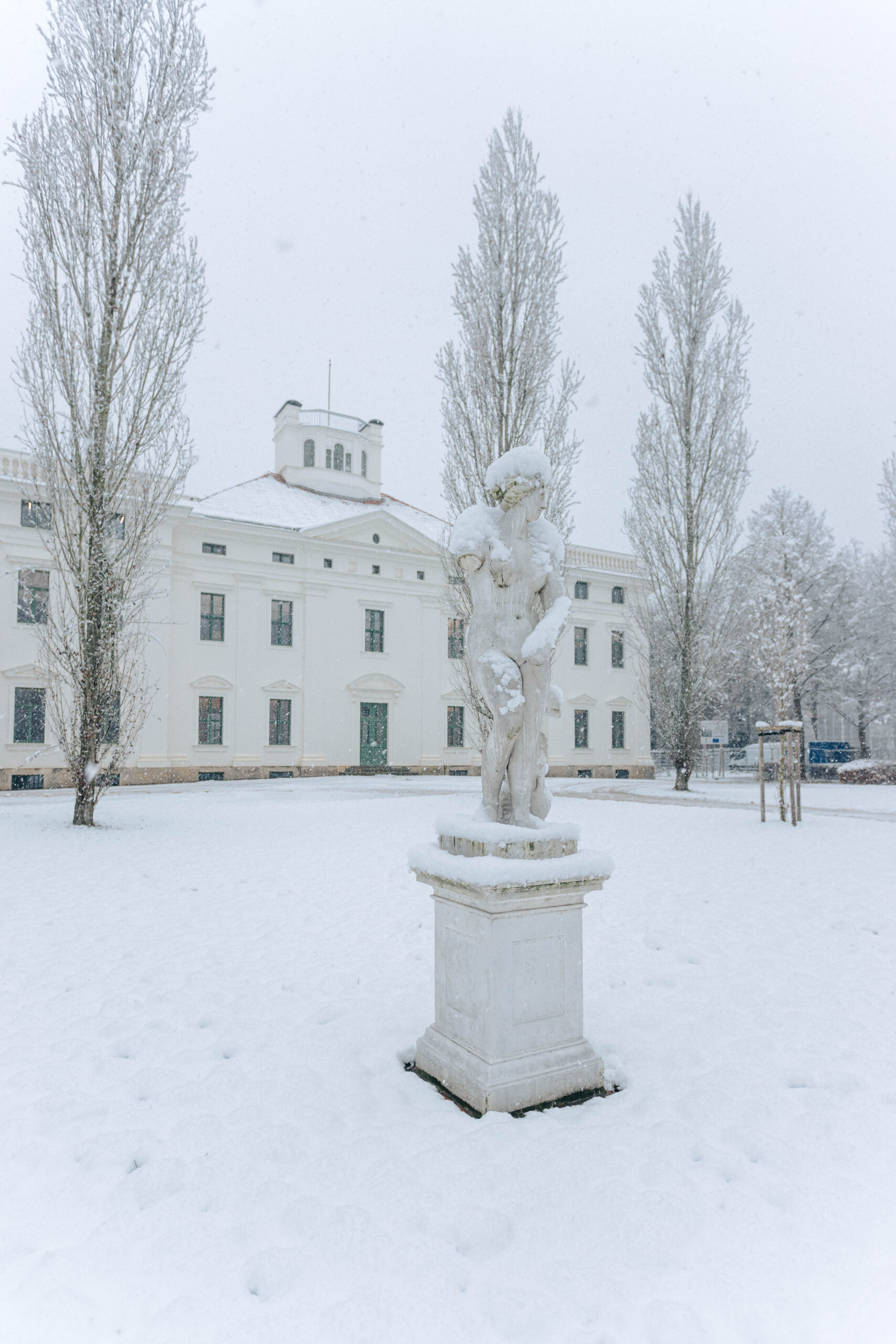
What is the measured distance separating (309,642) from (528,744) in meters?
20.4

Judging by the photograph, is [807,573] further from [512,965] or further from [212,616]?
[512,965]

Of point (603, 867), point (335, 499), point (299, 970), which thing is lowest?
point (299, 970)

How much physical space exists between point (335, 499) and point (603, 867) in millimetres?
25510

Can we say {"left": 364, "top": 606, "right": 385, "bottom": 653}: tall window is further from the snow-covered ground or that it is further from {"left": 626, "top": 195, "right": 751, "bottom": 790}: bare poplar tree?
the snow-covered ground

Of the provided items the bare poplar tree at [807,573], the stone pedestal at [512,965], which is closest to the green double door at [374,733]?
the bare poplar tree at [807,573]

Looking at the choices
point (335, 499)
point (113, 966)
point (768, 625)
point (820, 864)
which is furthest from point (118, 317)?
point (768, 625)

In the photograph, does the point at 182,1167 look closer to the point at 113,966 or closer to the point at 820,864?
the point at 113,966

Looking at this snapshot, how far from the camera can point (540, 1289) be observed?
216 cm

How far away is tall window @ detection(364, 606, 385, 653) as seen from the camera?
2461cm

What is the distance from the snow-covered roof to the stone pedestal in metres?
19.8

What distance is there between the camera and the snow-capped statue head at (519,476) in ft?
11.7

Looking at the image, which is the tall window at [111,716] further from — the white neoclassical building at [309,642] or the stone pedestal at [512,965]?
the stone pedestal at [512,965]

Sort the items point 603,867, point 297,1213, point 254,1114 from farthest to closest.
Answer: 1. point 603,867
2. point 254,1114
3. point 297,1213

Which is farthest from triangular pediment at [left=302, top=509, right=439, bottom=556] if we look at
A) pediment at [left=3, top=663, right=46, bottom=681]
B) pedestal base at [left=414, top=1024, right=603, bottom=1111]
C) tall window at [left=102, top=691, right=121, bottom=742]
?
pedestal base at [left=414, top=1024, right=603, bottom=1111]
